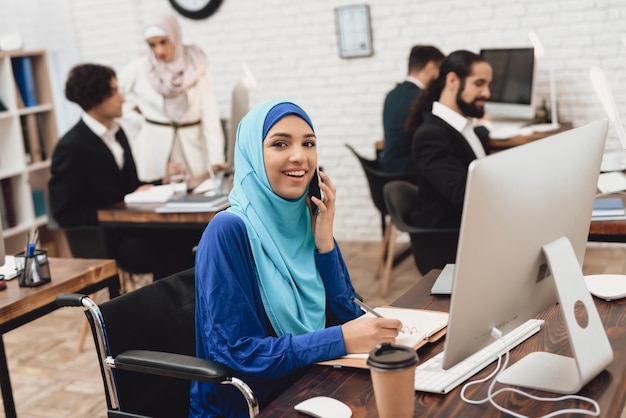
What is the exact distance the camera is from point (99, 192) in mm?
3916

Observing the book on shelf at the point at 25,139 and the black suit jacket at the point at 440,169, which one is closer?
the black suit jacket at the point at 440,169

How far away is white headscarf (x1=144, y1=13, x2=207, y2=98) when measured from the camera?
4.64 meters

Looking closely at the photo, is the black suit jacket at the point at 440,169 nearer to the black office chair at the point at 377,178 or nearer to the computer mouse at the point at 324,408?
the black office chair at the point at 377,178

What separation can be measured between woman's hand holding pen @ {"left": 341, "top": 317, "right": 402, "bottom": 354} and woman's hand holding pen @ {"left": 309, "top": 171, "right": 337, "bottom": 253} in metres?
0.31

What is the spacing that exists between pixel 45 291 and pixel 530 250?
1631 millimetres

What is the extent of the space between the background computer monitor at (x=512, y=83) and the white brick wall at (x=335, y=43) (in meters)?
0.19

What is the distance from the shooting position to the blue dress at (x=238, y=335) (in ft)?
5.31

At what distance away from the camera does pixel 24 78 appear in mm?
5242

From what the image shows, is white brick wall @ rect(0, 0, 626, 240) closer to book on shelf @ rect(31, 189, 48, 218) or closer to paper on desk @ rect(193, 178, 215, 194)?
book on shelf @ rect(31, 189, 48, 218)

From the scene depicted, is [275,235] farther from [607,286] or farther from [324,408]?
[607,286]

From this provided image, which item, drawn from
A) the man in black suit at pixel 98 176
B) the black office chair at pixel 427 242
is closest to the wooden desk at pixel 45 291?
the man in black suit at pixel 98 176

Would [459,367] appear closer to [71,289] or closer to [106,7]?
[71,289]

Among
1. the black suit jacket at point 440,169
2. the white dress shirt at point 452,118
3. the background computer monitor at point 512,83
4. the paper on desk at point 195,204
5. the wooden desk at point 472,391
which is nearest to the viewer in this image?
the wooden desk at point 472,391

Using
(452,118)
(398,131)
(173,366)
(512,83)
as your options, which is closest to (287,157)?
(173,366)
